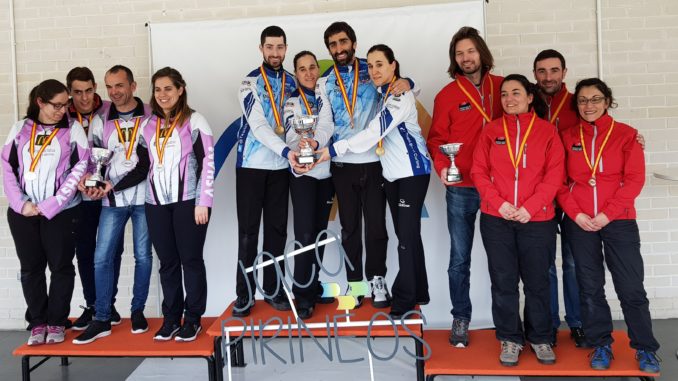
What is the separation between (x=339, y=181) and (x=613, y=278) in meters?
1.46

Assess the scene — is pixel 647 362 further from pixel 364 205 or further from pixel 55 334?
pixel 55 334

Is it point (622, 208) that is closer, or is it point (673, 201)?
point (622, 208)

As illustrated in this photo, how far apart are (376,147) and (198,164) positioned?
990 mm

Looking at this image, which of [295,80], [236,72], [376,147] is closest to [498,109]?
[376,147]

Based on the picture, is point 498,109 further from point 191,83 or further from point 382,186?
point 191,83

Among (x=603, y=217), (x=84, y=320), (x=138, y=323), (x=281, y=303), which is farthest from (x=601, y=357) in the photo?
(x=84, y=320)

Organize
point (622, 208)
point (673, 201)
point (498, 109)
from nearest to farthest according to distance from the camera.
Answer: point (622, 208)
point (498, 109)
point (673, 201)

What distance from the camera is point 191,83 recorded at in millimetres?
4230

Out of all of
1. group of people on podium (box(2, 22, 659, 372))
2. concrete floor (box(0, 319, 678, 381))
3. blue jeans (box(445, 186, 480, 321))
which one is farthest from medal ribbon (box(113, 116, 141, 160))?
blue jeans (box(445, 186, 480, 321))

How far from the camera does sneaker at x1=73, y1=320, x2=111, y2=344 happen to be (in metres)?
3.26

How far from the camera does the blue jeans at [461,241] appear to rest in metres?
3.17

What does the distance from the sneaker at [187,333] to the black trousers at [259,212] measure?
0.30 meters

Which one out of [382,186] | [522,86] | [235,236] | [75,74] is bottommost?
[235,236]

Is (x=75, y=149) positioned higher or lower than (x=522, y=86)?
lower
